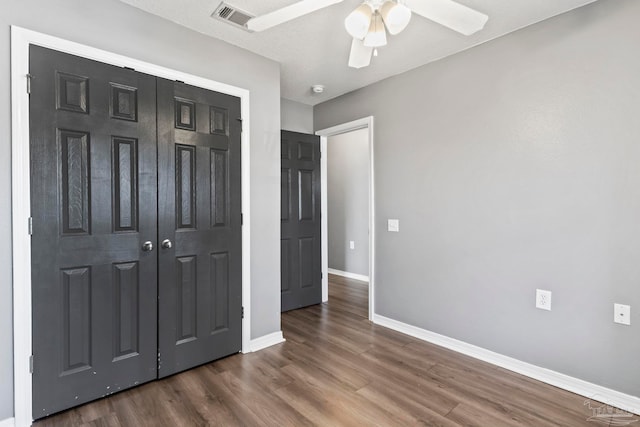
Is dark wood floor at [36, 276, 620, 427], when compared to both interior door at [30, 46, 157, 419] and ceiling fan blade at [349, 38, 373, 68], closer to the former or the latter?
interior door at [30, 46, 157, 419]

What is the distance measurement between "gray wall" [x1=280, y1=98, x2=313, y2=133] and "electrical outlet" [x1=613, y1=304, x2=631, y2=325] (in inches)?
132

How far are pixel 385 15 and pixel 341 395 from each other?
7.11ft

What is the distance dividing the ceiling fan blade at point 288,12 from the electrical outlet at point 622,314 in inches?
94.8

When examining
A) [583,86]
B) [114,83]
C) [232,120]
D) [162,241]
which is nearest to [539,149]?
[583,86]

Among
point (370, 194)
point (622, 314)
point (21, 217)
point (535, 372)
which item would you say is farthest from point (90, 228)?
point (622, 314)

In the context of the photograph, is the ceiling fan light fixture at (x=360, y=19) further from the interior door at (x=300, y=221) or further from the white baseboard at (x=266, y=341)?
the white baseboard at (x=266, y=341)

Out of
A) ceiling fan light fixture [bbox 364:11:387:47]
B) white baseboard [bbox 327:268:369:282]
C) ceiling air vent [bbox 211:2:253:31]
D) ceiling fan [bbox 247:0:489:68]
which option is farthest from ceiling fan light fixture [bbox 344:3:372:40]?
white baseboard [bbox 327:268:369:282]

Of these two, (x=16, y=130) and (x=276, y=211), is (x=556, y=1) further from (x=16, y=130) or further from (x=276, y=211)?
(x=16, y=130)

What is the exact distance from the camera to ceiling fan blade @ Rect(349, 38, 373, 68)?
1727mm

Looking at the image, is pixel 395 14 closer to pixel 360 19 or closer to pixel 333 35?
pixel 360 19

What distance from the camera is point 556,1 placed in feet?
6.63

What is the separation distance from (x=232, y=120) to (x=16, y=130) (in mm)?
1297

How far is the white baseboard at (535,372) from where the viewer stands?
1.95 metres

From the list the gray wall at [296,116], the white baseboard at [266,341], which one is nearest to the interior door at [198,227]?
the white baseboard at [266,341]
